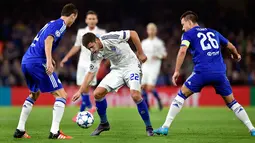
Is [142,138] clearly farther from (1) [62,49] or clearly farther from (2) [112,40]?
(1) [62,49]

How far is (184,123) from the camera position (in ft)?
40.6

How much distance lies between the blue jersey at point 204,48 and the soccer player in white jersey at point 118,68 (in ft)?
2.72

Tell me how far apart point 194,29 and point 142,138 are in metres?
1.96

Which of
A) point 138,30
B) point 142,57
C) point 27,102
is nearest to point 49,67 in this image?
point 27,102

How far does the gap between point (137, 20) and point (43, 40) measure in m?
17.9

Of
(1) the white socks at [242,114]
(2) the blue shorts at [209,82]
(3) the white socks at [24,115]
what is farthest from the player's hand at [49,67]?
(1) the white socks at [242,114]

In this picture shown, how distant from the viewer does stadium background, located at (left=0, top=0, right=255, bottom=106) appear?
71.7 ft

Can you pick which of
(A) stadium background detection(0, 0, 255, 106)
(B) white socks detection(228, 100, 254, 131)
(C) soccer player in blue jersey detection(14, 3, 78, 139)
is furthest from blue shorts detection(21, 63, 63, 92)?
(A) stadium background detection(0, 0, 255, 106)

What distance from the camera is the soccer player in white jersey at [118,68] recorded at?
30.9 ft

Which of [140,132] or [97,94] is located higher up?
[97,94]

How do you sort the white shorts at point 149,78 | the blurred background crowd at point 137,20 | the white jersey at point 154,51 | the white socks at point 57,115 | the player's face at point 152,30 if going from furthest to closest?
the blurred background crowd at point 137,20 < the white shorts at point 149,78 < the white jersey at point 154,51 < the player's face at point 152,30 < the white socks at point 57,115

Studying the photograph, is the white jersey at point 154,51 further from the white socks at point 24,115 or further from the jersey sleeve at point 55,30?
the jersey sleeve at point 55,30

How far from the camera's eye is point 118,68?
974cm

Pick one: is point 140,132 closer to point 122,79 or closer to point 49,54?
point 122,79
